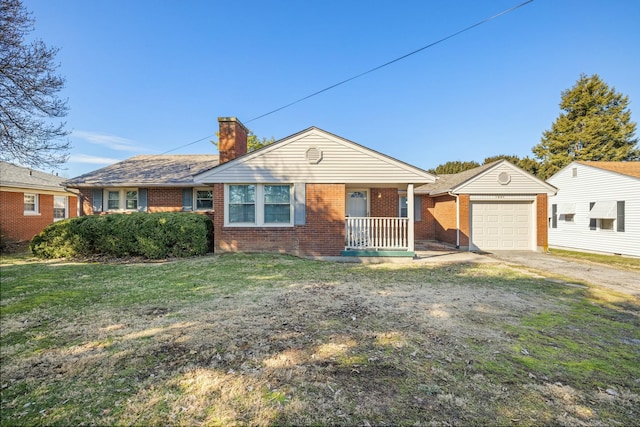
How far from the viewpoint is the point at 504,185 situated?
13805mm

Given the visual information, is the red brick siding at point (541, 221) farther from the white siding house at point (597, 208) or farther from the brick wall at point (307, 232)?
the brick wall at point (307, 232)

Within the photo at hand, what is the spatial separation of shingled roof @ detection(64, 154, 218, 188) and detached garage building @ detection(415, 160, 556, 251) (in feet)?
43.2

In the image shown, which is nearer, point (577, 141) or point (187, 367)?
point (187, 367)

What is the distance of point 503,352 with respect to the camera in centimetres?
345

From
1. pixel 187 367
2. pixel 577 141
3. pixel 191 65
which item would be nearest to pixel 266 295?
pixel 187 367

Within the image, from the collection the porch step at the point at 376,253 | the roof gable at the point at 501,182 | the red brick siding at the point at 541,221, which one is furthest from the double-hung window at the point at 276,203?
the red brick siding at the point at 541,221

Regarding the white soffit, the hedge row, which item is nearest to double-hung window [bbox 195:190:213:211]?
the hedge row

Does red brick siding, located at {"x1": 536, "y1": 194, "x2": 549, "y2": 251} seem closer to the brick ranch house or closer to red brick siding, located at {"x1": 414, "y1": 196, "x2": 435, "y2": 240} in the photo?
red brick siding, located at {"x1": 414, "y1": 196, "x2": 435, "y2": 240}

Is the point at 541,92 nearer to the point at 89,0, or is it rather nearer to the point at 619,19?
the point at 619,19

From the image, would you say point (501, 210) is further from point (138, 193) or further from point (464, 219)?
point (138, 193)

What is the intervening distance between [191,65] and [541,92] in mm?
18327

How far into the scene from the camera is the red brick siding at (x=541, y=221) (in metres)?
13.7

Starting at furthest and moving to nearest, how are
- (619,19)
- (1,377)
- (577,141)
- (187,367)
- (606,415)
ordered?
(577,141) < (619,19) < (187,367) < (1,377) < (606,415)

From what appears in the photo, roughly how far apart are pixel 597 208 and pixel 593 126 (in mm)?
20972
